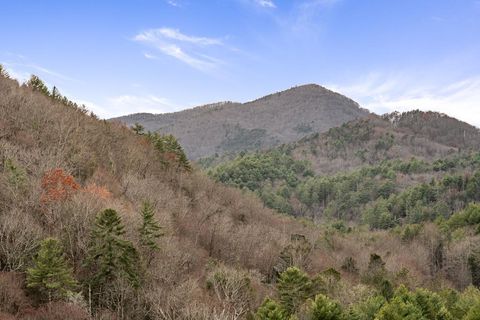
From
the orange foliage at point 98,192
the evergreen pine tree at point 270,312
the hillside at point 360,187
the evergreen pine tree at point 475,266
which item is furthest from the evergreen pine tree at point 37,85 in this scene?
the hillside at point 360,187

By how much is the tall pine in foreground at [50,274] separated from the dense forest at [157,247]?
66 millimetres

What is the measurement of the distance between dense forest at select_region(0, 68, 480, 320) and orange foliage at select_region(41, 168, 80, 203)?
3.5 inches

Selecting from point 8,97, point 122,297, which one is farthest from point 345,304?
point 8,97

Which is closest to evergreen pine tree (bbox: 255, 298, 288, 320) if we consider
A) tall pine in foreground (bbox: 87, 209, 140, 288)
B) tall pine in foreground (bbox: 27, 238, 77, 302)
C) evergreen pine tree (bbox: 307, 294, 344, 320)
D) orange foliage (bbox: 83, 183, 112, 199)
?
evergreen pine tree (bbox: 307, 294, 344, 320)

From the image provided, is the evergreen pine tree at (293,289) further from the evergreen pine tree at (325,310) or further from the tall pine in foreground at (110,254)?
the tall pine in foreground at (110,254)

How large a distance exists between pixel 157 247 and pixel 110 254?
14.6ft

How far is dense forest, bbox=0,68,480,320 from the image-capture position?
2556 cm

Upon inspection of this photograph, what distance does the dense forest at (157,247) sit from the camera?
25.6m

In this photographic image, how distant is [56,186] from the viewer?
3134 centimetres

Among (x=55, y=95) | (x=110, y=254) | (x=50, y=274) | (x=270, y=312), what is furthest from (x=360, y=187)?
(x=50, y=274)

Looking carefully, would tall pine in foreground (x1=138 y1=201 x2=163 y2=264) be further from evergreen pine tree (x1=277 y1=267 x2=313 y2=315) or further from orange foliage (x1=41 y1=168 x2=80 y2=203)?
evergreen pine tree (x1=277 y1=267 x2=313 y2=315)

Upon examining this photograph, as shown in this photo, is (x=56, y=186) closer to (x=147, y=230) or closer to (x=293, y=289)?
(x=147, y=230)

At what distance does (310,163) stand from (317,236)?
398ft

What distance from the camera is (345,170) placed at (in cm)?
19512
